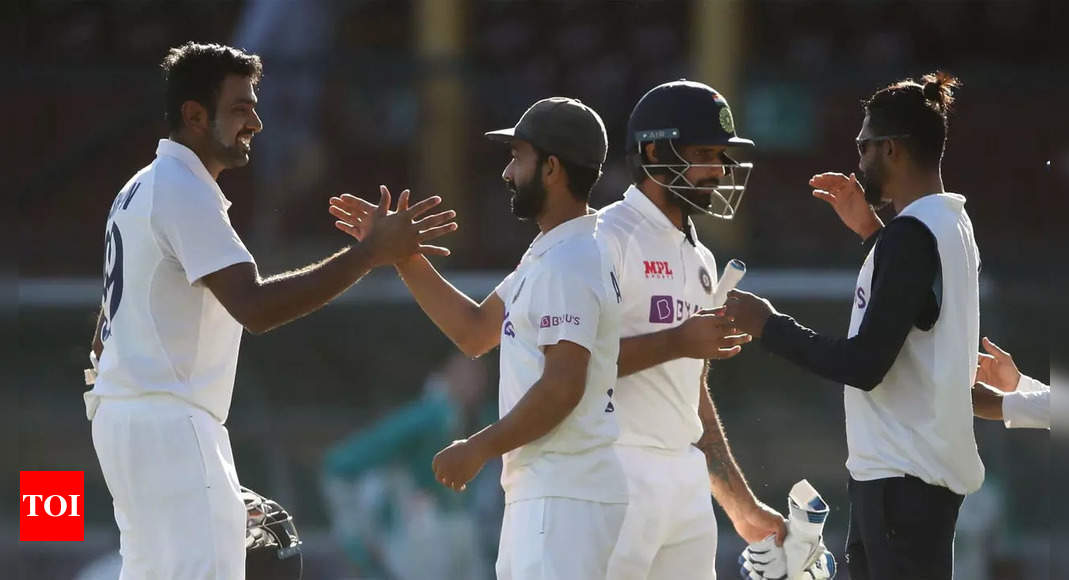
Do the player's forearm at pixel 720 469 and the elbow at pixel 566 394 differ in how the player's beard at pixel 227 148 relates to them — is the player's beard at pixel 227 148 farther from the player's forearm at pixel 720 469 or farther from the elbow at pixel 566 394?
the player's forearm at pixel 720 469

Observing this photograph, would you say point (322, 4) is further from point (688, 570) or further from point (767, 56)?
point (688, 570)

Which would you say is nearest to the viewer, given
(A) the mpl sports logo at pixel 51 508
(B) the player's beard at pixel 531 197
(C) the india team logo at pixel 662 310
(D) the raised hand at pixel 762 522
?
(B) the player's beard at pixel 531 197

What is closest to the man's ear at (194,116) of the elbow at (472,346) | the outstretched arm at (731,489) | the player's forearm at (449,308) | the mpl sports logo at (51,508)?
the player's forearm at (449,308)

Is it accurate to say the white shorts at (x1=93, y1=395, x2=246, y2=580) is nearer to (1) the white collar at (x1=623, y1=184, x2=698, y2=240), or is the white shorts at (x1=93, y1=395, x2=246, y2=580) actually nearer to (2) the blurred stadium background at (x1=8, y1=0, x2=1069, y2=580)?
(1) the white collar at (x1=623, y1=184, x2=698, y2=240)

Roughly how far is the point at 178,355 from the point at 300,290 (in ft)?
1.05

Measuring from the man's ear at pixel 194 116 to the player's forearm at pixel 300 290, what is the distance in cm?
45

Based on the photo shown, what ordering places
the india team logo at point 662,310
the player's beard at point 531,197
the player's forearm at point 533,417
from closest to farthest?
the player's forearm at point 533,417 < the player's beard at point 531,197 < the india team logo at point 662,310

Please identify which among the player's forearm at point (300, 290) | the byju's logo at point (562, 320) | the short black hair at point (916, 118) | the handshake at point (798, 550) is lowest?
the handshake at point (798, 550)

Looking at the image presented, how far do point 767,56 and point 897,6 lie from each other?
1405 millimetres

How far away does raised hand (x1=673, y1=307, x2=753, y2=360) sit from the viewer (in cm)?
341

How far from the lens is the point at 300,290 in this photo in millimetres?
3314

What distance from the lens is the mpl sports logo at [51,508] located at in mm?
7023

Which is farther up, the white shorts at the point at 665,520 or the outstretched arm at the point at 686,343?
the outstretched arm at the point at 686,343

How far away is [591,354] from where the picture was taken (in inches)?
129
